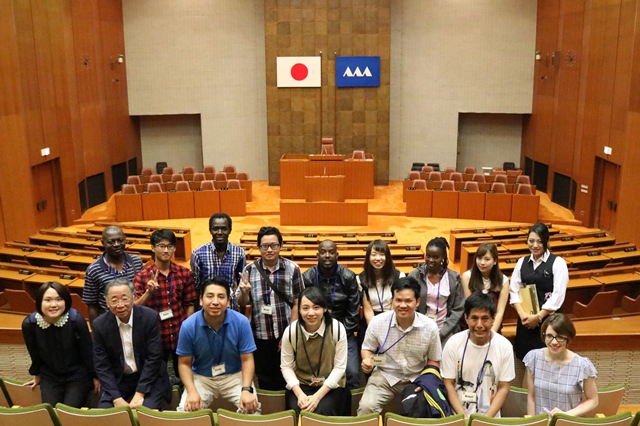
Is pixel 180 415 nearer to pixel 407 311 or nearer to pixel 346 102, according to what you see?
pixel 407 311

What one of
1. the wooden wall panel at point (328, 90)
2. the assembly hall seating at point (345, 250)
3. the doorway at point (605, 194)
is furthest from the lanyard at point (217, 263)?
the wooden wall panel at point (328, 90)

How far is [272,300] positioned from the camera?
482 centimetres

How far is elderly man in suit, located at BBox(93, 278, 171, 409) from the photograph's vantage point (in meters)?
4.15

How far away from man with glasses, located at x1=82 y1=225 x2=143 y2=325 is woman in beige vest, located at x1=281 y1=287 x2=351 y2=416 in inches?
61.5

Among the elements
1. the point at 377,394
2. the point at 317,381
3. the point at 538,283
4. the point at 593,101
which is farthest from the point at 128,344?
the point at 593,101

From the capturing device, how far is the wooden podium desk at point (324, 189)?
1361cm

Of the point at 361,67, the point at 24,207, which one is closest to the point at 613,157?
the point at 361,67

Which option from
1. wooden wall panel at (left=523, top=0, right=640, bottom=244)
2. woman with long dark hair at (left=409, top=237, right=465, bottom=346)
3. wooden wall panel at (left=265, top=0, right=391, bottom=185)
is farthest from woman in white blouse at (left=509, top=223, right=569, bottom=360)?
wooden wall panel at (left=265, top=0, right=391, bottom=185)

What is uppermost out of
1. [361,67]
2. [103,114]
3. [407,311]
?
[361,67]

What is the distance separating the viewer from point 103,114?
15.6m

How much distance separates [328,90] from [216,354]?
1361 centimetres

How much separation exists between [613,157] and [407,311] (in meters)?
9.62

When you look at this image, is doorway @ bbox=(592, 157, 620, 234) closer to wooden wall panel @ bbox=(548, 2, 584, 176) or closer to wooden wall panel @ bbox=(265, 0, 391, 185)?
wooden wall panel @ bbox=(548, 2, 584, 176)

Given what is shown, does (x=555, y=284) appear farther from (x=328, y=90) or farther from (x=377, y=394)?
(x=328, y=90)
